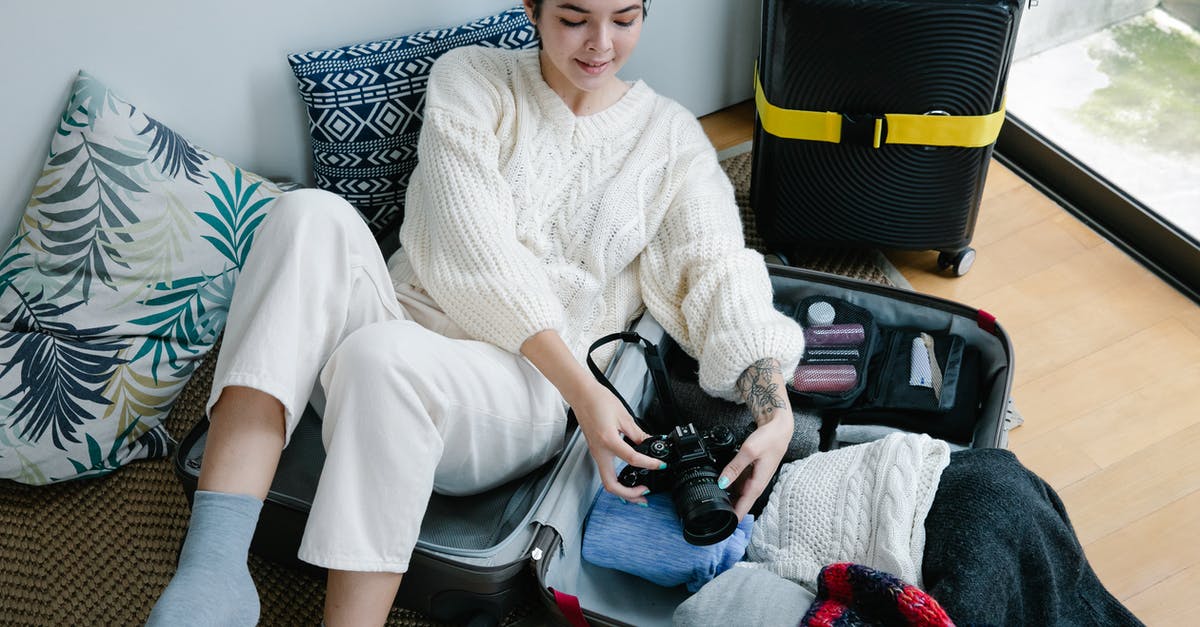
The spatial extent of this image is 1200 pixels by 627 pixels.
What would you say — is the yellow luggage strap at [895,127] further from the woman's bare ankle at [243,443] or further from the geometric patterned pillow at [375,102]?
the woman's bare ankle at [243,443]

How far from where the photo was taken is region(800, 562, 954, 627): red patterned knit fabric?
3.50 ft

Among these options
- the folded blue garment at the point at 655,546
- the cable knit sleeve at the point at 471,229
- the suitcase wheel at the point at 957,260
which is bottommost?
the suitcase wheel at the point at 957,260

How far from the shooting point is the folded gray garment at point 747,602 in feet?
3.65

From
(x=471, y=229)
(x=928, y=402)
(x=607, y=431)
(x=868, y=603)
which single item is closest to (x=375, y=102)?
(x=471, y=229)

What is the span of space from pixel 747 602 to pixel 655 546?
205mm

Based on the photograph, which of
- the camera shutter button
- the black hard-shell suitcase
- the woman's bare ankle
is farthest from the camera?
the black hard-shell suitcase

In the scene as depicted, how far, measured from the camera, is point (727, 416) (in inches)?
57.9

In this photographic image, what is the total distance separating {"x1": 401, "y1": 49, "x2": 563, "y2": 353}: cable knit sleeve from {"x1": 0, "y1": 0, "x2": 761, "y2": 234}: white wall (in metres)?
0.35

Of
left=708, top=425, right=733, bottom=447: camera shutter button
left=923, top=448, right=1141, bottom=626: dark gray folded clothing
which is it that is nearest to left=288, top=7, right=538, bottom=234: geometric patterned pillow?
left=708, top=425, right=733, bottom=447: camera shutter button

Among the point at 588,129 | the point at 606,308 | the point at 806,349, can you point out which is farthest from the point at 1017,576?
the point at 588,129

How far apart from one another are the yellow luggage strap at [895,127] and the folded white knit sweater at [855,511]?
645mm

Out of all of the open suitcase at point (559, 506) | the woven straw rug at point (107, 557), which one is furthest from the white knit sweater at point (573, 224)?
the woven straw rug at point (107, 557)

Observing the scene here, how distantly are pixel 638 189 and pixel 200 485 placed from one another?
2.48ft

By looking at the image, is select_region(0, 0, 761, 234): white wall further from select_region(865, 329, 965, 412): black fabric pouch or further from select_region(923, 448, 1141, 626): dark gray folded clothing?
select_region(923, 448, 1141, 626): dark gray folded clothing
